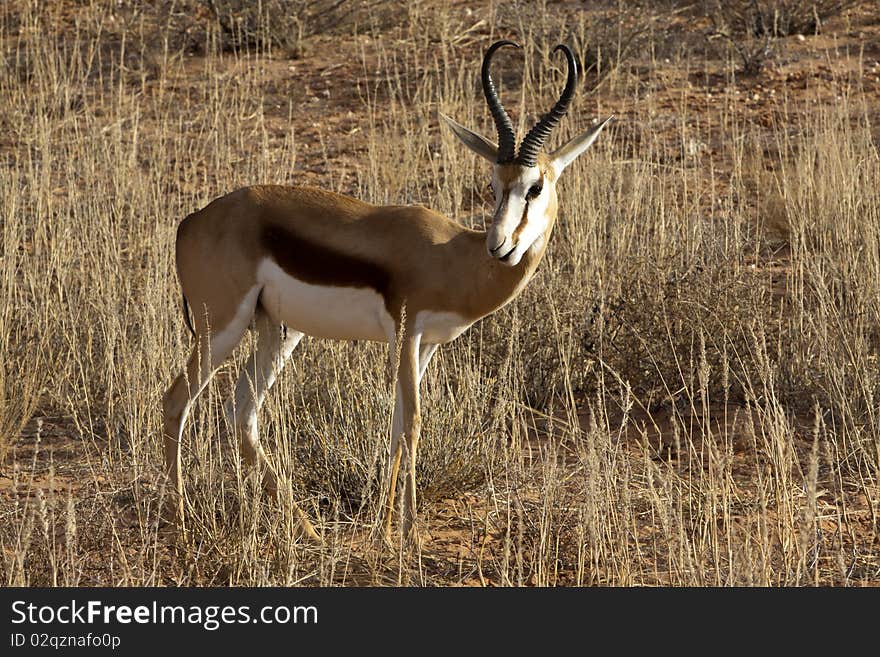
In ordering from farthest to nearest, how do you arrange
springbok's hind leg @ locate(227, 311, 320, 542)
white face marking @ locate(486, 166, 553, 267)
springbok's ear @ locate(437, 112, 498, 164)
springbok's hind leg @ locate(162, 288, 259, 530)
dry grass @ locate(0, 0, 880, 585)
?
1. springbok's hind leg @ locate(227, 311, 320, 542)
2. springbok's hind leg @ locate(162, 288, 259, 530)
3. springbok's ear @ locate(437, 112, 498, 164)
4. dry grass @ locate(0, 0, 880, 585)
5. white face marking @ locate(486, 166, 553, 267)

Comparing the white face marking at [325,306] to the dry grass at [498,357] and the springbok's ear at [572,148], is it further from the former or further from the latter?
the springbok's ear at [572,148]

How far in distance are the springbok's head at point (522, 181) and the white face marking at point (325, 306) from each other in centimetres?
56

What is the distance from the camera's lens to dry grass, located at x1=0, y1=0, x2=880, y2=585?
475cm

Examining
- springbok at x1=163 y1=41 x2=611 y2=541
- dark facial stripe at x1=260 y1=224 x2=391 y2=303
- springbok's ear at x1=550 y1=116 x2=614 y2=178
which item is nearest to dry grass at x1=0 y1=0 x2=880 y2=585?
springbok at x1=163 y1=41 x2=611 y2=541

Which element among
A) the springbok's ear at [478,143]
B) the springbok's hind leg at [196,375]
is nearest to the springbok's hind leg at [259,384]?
the springbok's hind leg at [196,375]

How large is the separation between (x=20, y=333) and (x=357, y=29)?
6.37 meters

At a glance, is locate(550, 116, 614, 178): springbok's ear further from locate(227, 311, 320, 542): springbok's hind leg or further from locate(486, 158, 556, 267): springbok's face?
locate(227, 311, 320, 542): springbok's hind leg

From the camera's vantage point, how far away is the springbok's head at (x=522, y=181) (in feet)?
15.3

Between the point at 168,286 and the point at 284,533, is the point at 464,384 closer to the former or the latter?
the point at 284,533

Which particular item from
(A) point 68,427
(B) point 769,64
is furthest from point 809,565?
(B) point 769,64

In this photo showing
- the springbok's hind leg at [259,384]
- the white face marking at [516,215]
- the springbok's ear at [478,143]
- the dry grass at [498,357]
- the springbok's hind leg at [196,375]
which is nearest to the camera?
the white face marking at [516,215]

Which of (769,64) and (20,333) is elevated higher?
(769,64)

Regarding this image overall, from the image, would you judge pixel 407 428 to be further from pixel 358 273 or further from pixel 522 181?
pixel 522 181

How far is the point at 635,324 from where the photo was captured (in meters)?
6.93
